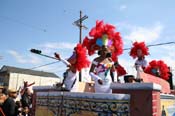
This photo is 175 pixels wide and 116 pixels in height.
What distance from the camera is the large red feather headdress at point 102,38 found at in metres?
5.23

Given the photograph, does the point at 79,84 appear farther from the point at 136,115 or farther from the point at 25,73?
the point at 25,73

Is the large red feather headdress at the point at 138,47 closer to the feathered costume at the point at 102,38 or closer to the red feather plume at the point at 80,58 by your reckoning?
the feathered costume at the point at 102,38

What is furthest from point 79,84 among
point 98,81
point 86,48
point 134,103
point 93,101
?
point 134,103

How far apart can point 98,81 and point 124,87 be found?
2.54 feet

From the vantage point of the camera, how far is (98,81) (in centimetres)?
454

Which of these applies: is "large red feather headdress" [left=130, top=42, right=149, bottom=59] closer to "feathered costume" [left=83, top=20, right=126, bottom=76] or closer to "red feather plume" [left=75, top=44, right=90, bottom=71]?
"feathered costume" [left=83, top=20, right=126, bottom=76]

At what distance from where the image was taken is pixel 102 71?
4.80m

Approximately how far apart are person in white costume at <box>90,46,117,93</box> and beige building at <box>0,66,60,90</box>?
4861 centimetres

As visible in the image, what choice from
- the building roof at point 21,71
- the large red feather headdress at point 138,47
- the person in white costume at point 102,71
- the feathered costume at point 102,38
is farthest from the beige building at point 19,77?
the person in white costume at point 102,71

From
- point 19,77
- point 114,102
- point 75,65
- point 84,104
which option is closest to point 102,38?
point 75,65

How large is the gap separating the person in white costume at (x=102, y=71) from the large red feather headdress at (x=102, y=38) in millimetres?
180

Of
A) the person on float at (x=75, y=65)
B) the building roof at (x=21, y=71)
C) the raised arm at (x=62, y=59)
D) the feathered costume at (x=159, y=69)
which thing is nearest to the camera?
the raised arm at (x=62, y=59)

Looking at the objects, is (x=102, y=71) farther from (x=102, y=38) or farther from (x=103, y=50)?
(x=102, y=38)

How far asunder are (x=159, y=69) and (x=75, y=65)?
10.0 ft
